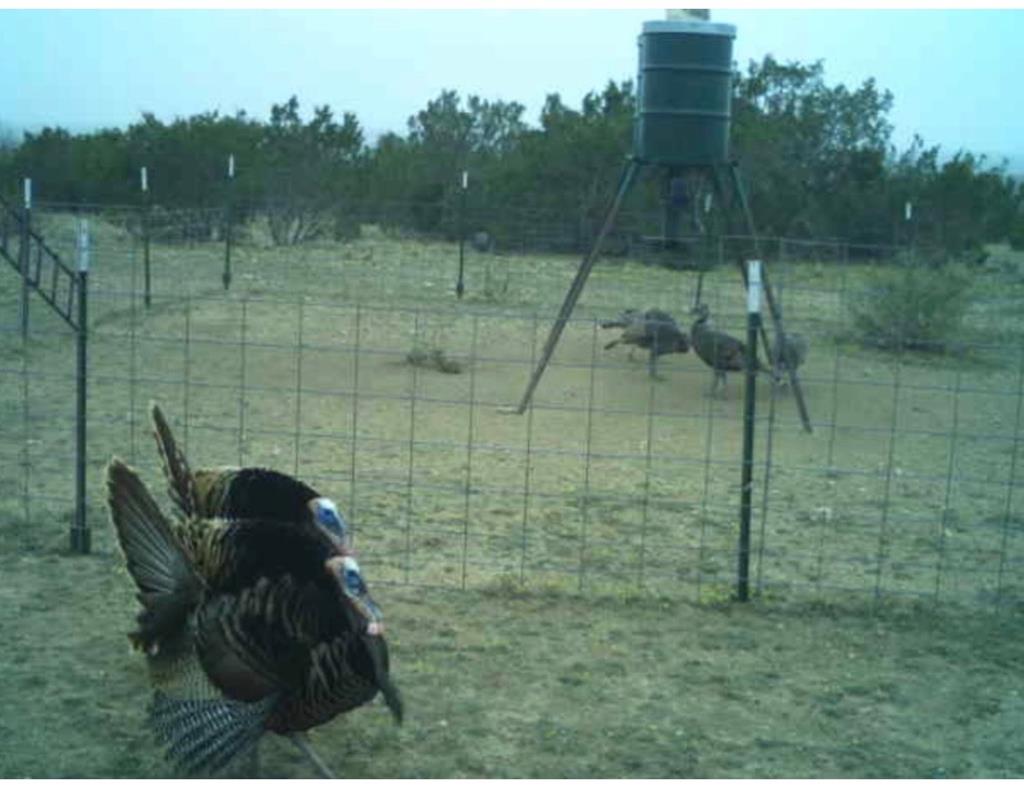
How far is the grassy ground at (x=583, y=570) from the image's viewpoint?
5.46m

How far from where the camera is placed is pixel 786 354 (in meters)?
12.6

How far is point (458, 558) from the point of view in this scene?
7707mm

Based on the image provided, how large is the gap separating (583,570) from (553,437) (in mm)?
3746

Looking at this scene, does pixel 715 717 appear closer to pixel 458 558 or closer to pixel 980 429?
pixel 458 558

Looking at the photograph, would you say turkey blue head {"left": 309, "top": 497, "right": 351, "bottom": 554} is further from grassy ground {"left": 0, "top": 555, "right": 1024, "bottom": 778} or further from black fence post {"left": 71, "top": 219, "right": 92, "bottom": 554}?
black fence post {"left": 71, "top": 219, "right": 92, "bottom": 554}

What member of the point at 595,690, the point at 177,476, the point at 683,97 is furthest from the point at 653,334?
the point at 177,476

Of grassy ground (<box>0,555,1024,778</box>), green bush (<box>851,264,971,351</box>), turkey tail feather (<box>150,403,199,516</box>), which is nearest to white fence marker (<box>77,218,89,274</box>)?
grassy ground (<box>0,555,1024,778</box>)

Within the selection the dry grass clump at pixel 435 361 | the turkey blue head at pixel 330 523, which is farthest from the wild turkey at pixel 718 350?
the turkey blue head at pixel 330 523

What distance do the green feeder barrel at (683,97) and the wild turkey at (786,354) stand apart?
68.9 inches

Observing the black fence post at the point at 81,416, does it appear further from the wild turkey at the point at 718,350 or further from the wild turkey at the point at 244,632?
the wild turkey at the point at 718,350

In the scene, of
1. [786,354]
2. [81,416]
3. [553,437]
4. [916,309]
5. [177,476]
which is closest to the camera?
[177,476]

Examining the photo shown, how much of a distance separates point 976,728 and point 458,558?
293cm

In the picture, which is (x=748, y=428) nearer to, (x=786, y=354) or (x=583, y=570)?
(x=583, y=570)
